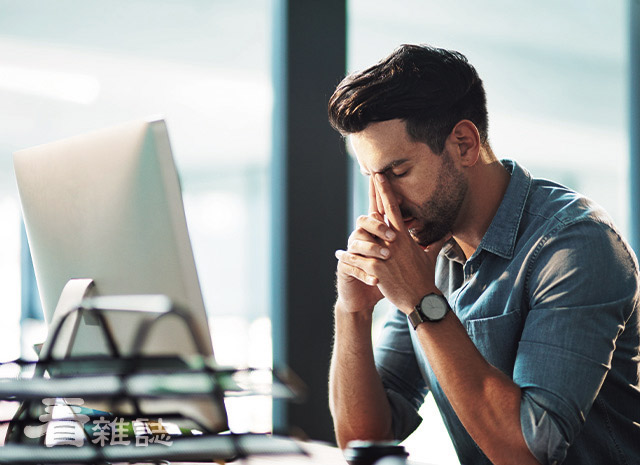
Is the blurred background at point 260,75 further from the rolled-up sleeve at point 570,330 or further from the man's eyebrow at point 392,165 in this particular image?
the rolled-up sleeve at point 570,330

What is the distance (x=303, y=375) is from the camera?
2031 mm

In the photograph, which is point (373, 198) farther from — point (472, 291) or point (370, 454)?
point (370, 454)

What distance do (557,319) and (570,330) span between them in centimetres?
3

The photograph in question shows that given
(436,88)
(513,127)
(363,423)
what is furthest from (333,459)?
(513,127)

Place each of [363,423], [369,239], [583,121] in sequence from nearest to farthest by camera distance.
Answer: [369,239], [363,423], [583,121]

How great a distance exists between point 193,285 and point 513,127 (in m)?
2.73

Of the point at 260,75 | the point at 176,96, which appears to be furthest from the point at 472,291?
the point at 176,96

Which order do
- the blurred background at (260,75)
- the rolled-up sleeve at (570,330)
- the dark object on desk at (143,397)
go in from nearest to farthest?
1. the dark object on desk at (143,397)
2. the rolled-up sleeve at (570,330)
3. the blurred background at (260,75)

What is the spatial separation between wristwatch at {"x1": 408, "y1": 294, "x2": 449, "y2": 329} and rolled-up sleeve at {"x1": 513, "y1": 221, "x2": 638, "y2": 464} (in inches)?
6.1

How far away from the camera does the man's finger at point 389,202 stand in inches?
52.1

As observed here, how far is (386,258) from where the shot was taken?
125 cm

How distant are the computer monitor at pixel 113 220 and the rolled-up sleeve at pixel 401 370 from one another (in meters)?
0.78

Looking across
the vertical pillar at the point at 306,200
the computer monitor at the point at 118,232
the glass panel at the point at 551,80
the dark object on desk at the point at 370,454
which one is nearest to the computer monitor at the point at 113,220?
the computer monitor at the point at 118,232

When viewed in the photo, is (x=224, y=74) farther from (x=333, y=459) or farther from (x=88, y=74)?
(x=333, y=459)
